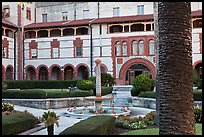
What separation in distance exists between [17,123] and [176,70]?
744cm

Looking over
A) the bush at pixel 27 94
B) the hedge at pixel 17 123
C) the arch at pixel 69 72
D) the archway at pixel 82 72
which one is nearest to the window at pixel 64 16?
the arch at pixel 69 72

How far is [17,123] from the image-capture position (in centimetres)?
1030

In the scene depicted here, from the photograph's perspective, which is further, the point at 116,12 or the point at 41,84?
the point at 116,12

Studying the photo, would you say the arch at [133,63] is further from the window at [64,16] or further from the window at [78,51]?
the window at [64,16]

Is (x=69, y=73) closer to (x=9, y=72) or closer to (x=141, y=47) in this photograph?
(x=9, y=72)

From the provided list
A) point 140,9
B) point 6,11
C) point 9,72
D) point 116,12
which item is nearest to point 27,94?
point 9,72

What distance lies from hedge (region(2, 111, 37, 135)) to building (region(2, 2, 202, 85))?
25821 millimetres

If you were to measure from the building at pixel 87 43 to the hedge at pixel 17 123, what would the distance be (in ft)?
84.7

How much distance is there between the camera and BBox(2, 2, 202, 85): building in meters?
36.2

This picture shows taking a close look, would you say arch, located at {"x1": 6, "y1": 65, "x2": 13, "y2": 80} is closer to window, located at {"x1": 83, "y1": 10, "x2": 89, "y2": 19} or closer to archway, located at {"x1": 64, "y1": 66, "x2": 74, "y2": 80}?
archway, located at {"x1": 64, "y1": 66, "x2": 74, "y2": 80}

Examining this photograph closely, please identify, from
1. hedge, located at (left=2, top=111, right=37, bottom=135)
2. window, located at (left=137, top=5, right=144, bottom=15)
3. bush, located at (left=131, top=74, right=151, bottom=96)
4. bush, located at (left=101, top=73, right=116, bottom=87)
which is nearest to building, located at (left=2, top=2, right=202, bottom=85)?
window, located at (left=137, top=5, right=144, bottom=15)

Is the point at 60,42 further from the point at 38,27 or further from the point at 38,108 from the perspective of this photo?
the point at 38,108

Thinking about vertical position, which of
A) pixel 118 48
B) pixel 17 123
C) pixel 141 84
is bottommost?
pixel 17 123

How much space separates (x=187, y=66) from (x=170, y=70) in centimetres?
27
